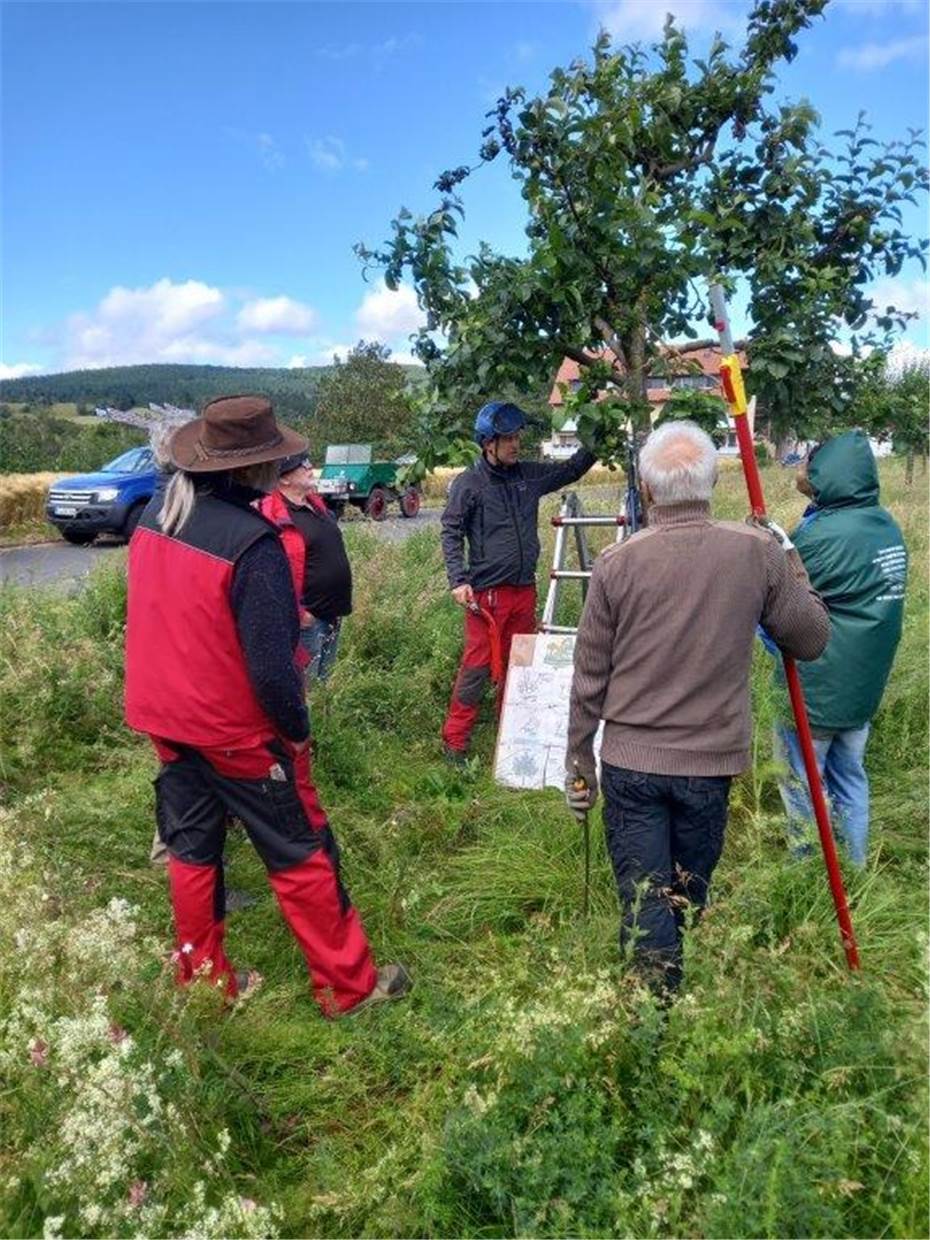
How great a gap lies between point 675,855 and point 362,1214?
4.28 ft

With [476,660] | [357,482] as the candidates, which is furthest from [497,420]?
[357,482]

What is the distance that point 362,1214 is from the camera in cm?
212

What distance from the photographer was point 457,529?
16.5ft

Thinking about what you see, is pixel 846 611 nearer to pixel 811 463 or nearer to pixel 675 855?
pixel 811 463

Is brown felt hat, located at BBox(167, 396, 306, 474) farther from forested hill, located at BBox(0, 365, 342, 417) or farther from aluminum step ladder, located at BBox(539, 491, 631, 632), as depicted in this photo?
forested hill, located at BBox(0, 365, 342, 417)

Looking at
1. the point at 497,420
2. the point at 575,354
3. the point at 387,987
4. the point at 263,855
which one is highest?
the point at 575,354

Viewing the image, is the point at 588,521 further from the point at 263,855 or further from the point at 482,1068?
the point at 482,1068

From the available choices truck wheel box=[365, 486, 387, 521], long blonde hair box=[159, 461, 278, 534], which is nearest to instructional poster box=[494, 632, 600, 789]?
long blonde hair box=[159, 461, 278, 534]

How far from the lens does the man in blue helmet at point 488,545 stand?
196 inches

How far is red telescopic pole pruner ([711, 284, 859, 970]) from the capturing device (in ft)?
7.92

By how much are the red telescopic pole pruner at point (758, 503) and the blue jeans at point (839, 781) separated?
710 millimetres

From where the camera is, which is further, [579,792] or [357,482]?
[357,482]

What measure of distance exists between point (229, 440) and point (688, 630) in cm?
156

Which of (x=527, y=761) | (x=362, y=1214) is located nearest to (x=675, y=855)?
(x=362, y=1214)
